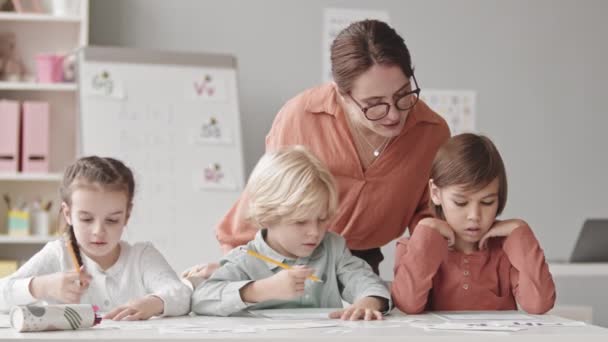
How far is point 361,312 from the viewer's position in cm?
162

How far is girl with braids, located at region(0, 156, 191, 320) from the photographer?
180cm

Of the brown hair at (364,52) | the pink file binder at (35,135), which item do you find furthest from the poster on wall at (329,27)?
the brown hair at (364,52)

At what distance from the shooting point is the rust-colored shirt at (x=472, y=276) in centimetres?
183

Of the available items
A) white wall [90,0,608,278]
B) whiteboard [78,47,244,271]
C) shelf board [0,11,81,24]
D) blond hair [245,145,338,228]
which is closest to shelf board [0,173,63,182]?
whiteboard [78,47,244,271]

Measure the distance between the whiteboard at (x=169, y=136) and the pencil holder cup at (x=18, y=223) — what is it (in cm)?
51

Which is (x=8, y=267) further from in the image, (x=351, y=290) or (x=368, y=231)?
(x=351, y=290)

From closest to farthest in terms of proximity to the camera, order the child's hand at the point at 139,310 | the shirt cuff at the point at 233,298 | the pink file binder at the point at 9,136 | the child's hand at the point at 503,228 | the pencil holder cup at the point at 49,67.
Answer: the child's hand at the point at 139,310 < the shirt cuff at the point at 233,298 < the child's hand at the point at 503,228 < the pink file binder at the point at 9,136 < the pencil holder cup at the point at 49,67

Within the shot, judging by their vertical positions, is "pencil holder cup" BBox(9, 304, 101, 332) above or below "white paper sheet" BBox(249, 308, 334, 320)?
above

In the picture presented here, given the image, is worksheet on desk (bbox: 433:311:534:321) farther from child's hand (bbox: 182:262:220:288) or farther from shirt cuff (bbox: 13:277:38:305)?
shirt cuff (bbox: 13:277:38:305)

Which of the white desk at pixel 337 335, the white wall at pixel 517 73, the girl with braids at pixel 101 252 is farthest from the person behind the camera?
the white wall at pixel 517 73

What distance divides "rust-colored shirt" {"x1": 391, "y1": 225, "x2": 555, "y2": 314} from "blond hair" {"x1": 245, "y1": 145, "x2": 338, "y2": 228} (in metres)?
0.19

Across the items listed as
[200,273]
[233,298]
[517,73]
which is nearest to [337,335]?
[233,298]

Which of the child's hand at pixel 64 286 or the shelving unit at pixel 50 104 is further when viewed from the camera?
the shelving unit at pixel 50 104

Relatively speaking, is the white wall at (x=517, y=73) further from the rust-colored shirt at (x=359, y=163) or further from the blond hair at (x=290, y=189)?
the blond hair at (x=290, y=189)
